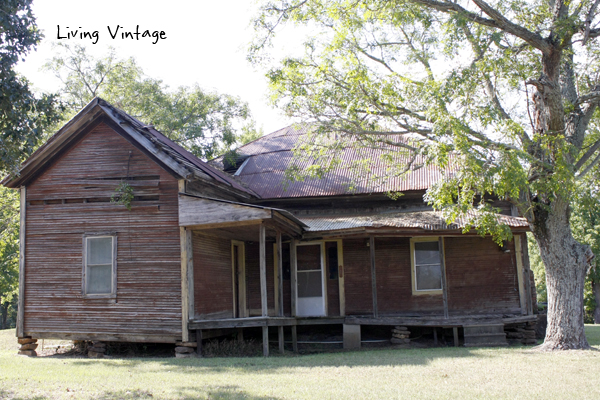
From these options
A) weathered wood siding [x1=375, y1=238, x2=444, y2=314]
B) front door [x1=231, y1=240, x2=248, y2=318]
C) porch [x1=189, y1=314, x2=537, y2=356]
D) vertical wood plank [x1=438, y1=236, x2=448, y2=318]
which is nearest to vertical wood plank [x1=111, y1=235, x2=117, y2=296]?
porch [x1=189, y1=314, x2=537, y2=356]

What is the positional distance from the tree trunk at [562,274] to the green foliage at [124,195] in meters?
9.66

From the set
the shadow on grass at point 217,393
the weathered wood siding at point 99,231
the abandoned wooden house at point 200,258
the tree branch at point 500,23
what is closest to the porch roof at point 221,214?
the abandoned wooden house at point 200,258

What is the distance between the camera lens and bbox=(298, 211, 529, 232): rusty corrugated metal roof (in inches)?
538

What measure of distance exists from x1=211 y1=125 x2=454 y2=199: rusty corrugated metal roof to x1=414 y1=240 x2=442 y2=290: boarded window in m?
1.75

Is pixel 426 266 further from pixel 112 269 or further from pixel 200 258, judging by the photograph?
pixel 112 269

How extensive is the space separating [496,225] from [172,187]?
24.6ft

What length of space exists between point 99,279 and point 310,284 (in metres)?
6.00

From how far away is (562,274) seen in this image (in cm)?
1198

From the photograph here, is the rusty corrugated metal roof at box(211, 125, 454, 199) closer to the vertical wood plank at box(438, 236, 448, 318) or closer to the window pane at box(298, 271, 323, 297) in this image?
the vertical wood plank at box(438, 236, 448, 318)

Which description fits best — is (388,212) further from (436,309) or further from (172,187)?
(172,187)

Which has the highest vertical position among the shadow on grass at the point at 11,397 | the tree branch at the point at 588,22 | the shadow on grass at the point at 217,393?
the tree branch at the point at 588,22

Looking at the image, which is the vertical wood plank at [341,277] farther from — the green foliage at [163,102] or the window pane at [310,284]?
the green foliage at [163,102]

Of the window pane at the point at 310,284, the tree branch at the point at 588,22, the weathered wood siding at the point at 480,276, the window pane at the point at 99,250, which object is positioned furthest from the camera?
the window pane at the point at 310,284

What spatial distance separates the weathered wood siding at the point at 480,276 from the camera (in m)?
15.0
